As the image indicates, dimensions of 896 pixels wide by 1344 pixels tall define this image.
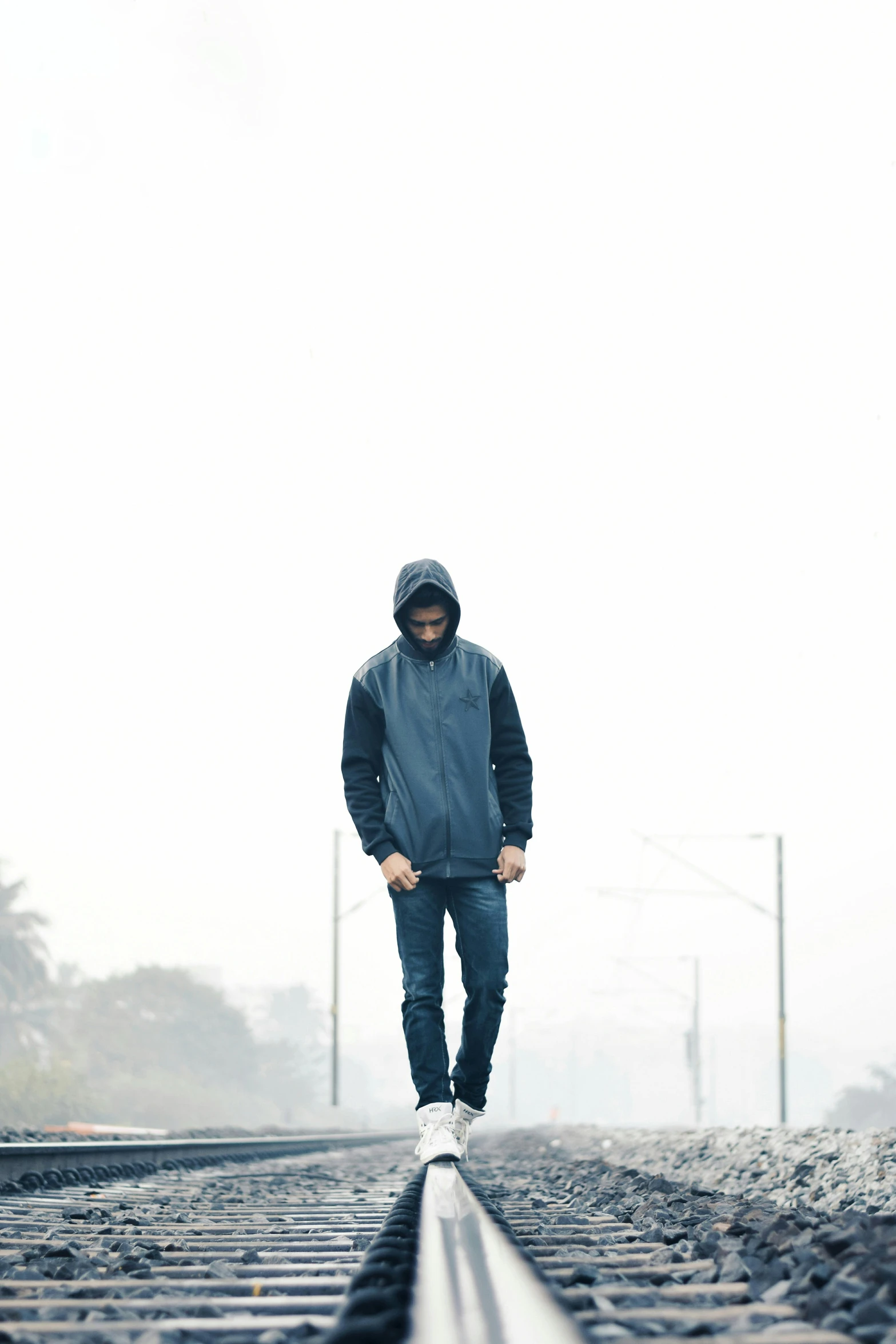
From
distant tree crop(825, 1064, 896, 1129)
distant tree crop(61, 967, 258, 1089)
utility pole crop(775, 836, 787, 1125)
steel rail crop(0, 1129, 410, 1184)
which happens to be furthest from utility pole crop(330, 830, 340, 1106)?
distant tree crop(825, 1064, 896, 1129)

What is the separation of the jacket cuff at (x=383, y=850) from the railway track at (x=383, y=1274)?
97 cm

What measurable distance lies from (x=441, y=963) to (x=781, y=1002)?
19112 mm

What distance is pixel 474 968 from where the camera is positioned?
4.29 meters

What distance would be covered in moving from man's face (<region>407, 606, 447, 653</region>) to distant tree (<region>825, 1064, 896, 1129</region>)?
7579 cm

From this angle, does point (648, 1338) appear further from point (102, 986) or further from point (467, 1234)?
point (102, 986)

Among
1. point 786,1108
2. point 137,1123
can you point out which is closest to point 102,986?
point 137,1123

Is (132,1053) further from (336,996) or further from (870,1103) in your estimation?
(336,996)

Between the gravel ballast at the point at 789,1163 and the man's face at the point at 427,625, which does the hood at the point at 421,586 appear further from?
the gravel ballast at the point at 789,1163

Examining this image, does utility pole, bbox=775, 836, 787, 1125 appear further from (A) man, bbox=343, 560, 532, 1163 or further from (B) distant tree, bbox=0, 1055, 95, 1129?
(B) distant tree, bbox=0, 1055, 95, 1129

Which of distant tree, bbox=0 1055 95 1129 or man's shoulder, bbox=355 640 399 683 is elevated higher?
man's shoulder, bbox=355 640 399 683

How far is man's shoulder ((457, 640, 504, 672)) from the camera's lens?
175 inches

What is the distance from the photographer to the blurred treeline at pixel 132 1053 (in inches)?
1823

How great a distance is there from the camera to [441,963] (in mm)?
4367

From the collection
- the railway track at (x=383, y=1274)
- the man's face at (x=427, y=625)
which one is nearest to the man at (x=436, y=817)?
the man's face at (x=427, y=625)
